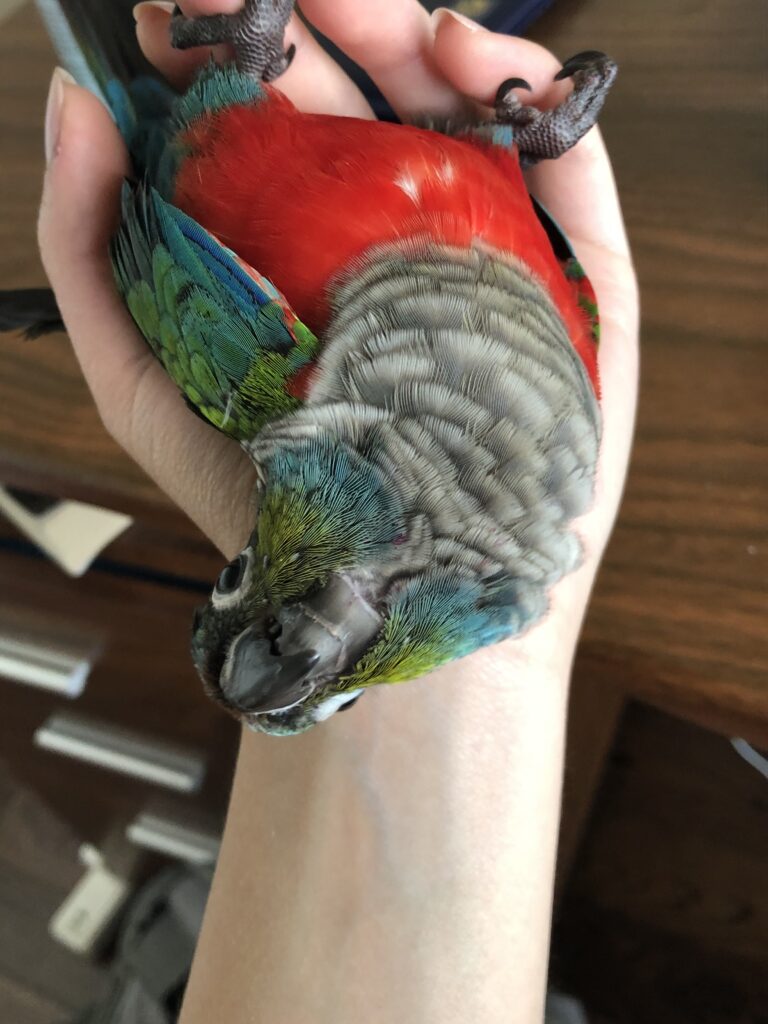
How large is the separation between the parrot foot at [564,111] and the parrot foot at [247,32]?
0.77 feet

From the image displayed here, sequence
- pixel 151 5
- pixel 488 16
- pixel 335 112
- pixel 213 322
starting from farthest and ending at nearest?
pixel 488 16 < pixel 335 112 < pixel 151 5 < pixel 213 322

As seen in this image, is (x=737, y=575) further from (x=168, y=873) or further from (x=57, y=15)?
(x=168, y=873)

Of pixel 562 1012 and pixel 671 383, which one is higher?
pixel 671 383

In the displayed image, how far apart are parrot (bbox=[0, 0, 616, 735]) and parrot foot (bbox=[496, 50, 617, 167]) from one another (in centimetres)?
13

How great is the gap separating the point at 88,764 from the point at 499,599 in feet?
3.99

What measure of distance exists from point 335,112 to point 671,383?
50 cm

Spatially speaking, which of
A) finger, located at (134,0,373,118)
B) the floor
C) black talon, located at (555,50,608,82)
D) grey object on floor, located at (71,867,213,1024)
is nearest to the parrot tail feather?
finger, located at (134,0,373,118)

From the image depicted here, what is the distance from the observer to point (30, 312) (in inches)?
40.3

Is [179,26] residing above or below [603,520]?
above

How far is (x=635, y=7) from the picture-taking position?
4.11 ft

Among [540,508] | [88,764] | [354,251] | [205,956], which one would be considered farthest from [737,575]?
[88,764]

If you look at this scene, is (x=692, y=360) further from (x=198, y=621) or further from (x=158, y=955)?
(x=158, y=955)

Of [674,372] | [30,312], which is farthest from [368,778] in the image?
[30,312]

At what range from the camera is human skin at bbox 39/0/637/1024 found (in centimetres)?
82
